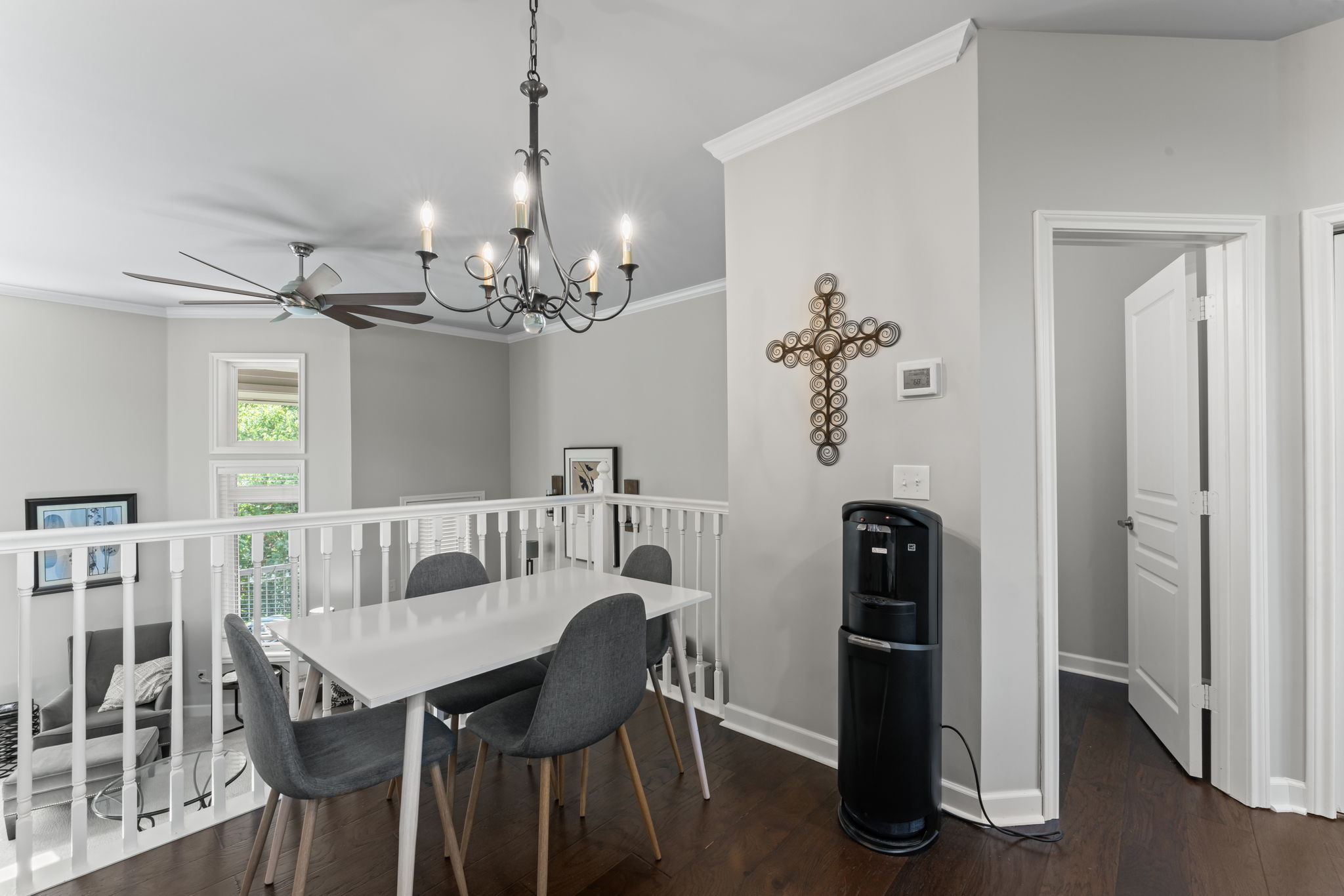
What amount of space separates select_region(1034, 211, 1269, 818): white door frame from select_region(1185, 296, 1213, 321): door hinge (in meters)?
0.07

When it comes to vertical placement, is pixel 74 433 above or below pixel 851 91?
below

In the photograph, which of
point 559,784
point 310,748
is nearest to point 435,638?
point 310,748

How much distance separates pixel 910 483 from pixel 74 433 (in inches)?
253

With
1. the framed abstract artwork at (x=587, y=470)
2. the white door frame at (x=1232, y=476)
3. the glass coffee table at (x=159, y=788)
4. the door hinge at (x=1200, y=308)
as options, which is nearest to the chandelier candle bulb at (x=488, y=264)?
the white door frame at (x=1232, y=476)

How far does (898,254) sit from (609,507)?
2.83 m

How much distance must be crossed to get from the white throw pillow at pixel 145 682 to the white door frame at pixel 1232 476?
637 centimetres

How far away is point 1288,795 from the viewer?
203cm

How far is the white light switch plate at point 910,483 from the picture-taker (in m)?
2.13

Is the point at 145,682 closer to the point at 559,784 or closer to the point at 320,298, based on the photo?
the point at 320,298

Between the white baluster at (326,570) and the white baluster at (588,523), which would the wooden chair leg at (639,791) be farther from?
the white baluster at (588,523)

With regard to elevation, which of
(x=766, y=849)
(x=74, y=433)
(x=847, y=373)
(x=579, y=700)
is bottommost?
(x=766, y=849)

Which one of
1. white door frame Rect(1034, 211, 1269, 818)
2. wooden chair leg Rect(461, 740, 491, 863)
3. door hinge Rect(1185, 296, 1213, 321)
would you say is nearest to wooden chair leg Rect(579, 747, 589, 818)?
wooden chair leg Rect(461, 740, 491, 863)

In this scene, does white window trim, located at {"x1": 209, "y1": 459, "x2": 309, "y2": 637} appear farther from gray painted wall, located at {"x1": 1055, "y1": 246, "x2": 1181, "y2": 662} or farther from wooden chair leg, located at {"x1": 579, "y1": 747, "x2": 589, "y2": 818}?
gray painted wall, located at {"x1": 1055, "y1": 246, "x2": 1181, "y2": 662}

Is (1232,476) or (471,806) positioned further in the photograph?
(1232,476)
